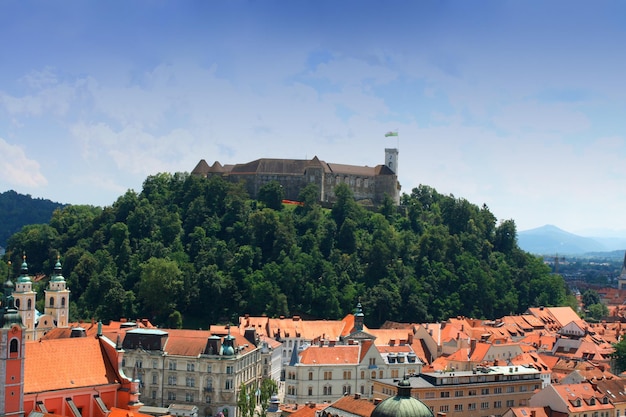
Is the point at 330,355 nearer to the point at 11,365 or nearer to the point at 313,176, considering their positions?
the point at 11,365

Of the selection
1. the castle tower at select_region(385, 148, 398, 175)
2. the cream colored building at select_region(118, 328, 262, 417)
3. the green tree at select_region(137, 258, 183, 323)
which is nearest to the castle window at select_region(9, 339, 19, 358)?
the cream colored building at select_region(118, 328, 262, 417)

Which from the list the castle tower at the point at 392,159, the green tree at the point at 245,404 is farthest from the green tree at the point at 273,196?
the green tree at the point at 245,404

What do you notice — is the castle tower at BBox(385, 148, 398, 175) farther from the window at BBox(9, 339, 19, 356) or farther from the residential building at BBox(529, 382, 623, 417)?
the window at BBox(9, 339, 19, 356)

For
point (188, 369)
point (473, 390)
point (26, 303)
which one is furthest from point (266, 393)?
point (26, 303)

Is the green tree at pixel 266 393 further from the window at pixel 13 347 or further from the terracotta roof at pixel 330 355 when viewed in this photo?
the window at pixel 13 347

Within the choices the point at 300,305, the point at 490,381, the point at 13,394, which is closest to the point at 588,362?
the point at 490,381

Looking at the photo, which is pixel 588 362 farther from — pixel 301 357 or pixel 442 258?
pixel 442 258
